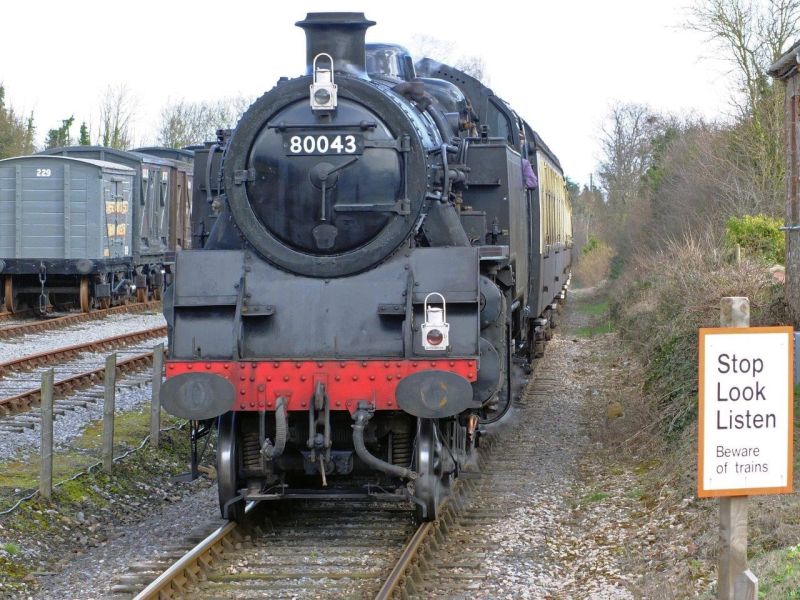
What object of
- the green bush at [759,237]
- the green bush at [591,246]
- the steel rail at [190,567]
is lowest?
the steel rail at [190,567]

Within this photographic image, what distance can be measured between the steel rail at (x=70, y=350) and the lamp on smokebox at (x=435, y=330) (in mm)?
7738

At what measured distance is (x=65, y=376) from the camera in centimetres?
1319

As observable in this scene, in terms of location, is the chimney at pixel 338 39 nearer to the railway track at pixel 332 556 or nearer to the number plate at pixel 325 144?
the number plate at pixel 325 144

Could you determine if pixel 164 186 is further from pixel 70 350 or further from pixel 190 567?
pixel 190 567

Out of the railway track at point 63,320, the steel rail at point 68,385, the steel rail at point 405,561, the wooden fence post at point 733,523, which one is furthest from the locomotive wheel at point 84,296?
the wooden fence post at point 733,523

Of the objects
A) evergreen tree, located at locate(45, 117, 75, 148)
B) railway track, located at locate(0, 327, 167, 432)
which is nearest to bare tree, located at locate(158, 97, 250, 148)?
evergreen tree, located at locate(45, 117, 75, 148)

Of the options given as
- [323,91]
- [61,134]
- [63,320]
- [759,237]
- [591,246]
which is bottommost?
[63,320]

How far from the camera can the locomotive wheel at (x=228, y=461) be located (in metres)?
7.02

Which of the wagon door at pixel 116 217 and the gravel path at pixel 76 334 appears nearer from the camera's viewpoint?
the gravel path at pixel 76 334

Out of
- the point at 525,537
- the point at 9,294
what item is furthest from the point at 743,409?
the point at 9,294

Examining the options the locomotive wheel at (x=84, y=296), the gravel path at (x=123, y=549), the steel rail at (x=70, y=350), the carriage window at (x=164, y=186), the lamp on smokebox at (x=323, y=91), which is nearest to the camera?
the gravel path at (x=123, y=549)

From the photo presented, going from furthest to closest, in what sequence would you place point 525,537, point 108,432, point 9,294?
point 9,294 < point 108,432 < point 525,537

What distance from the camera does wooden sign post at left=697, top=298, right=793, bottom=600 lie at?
13.5ft

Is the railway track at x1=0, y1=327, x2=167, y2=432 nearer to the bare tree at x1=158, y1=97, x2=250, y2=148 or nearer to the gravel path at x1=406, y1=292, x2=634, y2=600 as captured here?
the gravel path at x1=406, y1=292, x2=634, y2=600
